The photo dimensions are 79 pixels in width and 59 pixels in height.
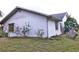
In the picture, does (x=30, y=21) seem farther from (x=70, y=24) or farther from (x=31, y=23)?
(x=70, y=24)

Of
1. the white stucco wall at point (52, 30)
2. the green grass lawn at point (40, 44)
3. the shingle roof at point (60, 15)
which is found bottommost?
the green grass lawn at point (40, 44)

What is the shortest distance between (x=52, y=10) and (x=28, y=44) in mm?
682

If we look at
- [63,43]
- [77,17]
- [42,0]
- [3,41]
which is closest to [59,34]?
[63,43]

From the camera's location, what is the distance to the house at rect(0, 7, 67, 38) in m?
3.53

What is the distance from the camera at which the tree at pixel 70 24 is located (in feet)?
11.5

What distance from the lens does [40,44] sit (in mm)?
3529

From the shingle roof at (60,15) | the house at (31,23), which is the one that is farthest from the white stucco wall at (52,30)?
the shingle roof at (60,15)

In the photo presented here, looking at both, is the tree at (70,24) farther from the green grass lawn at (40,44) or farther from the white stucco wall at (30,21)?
the white stucco wall at (30,21)

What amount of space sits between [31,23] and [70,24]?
2.06 feet

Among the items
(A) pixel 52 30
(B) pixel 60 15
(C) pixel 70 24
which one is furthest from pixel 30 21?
(C) pixel 70 24

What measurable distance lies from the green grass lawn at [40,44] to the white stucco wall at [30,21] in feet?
0.34

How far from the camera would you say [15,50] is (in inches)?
138

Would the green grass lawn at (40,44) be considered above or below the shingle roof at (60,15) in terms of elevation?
below
